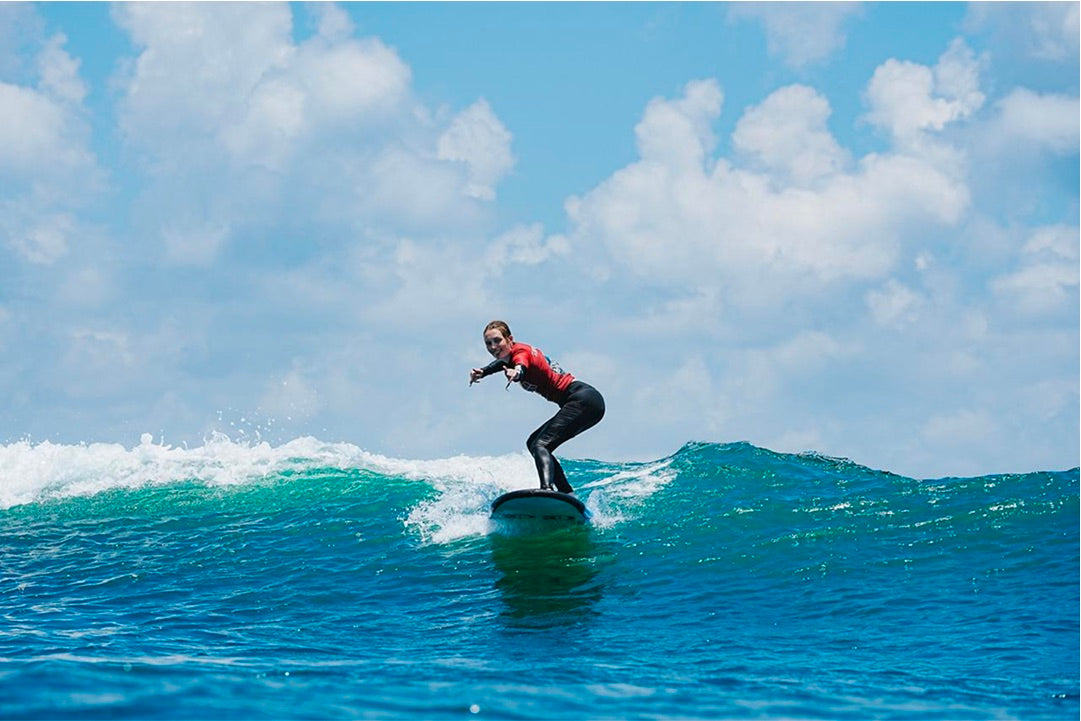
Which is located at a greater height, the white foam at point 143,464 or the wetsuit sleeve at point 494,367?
the white foam at point 143,464

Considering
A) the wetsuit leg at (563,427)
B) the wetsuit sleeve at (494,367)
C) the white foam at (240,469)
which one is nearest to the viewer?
the wetsuit sleeve at (494,367)

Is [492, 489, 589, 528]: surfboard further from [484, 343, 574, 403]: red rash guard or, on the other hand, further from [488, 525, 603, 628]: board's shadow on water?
[484, 343, 574, 403]: red rash guard

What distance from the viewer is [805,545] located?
1252 cm

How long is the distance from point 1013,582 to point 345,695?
26.1 feet

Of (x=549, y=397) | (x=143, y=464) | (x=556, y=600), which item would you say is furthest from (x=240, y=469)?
(x=556, y=600)

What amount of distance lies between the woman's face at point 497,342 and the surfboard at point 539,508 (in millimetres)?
1795

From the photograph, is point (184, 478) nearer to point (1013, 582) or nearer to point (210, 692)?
point (210, 692)

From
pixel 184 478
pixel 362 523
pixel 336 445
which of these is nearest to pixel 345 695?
pixel 362 523

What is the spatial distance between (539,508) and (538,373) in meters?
1.78

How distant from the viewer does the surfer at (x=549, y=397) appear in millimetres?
12398

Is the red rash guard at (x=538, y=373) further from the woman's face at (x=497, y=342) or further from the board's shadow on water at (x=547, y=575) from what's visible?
the board's shadow on water at (x=547, y=575)

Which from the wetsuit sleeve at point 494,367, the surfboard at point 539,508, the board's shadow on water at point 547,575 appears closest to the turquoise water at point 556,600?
the board's shadow on water at point 547,575

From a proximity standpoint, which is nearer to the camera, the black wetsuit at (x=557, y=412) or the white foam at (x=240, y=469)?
the black wetsuit at (x=557, y=412)

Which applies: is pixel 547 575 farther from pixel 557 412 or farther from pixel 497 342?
pixel 497 342
